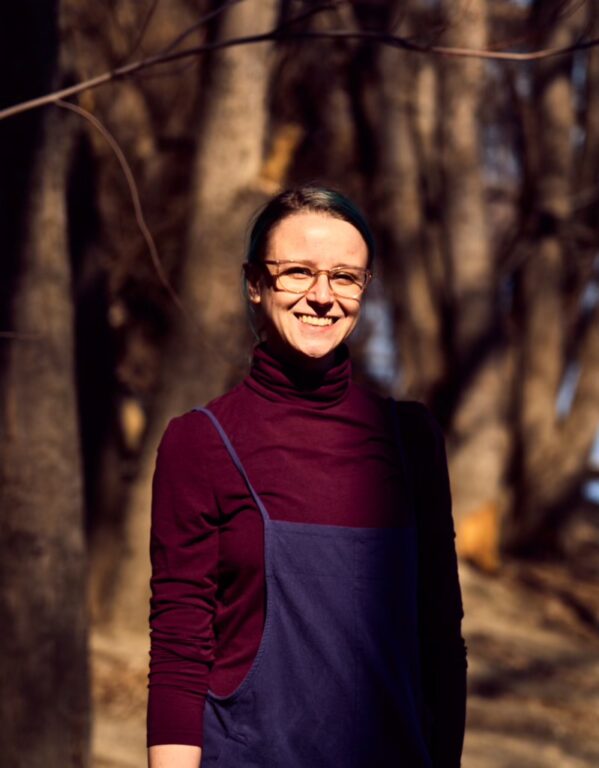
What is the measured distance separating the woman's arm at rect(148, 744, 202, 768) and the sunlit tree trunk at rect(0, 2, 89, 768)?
2184 millimetres

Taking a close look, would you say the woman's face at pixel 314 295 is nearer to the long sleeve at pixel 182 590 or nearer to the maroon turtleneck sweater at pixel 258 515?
the maroon turtleneck sweater at pixel 258 515

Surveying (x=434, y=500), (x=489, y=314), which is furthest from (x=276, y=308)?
(x=489, y=314)

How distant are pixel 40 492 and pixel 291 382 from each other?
2193 mm

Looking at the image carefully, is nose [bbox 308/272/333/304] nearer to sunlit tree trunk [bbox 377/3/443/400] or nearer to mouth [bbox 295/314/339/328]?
mouth [bbox 295/314/339/328]

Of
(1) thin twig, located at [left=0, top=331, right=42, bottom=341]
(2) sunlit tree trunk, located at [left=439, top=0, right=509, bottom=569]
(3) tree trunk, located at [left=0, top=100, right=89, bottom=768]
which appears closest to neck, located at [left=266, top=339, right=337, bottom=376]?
(1) thin twig, located at [left=0, top=331, right=42, bottom=341]

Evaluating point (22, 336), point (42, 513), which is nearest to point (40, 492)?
point (42, 513)

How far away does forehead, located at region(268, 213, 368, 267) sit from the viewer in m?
2.27

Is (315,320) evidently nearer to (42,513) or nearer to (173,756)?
(173,756)

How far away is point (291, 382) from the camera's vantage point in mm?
2299

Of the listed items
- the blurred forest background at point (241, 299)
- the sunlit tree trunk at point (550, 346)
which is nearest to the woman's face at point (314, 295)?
the blurred forest background at point (241, 299)

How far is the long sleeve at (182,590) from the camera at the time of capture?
2.15m

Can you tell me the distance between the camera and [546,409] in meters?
11.7

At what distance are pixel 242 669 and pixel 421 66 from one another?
9.89m

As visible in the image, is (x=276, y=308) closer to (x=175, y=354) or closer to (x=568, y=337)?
(x=175, y=354)
